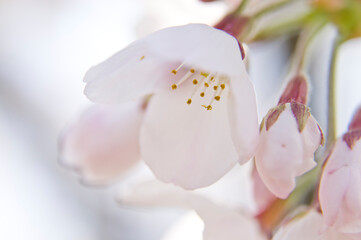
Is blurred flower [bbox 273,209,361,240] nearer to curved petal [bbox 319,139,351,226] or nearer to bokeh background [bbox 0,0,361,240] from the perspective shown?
curved petal [bbox 319,139,351,226]

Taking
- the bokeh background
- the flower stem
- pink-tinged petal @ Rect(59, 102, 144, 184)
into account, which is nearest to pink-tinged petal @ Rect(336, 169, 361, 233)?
the flower stem

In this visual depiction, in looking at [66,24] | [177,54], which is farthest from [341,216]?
[66,24]

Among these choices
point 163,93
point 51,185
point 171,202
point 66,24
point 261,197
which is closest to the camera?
point 163,93

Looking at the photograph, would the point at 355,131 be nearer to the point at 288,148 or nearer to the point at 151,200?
the point at 288,148

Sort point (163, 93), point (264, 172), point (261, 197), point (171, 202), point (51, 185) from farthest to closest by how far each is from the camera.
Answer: point (51, 185) < point (171, 202) < point (261, 197) < point (163, 93) < point (264, 172)

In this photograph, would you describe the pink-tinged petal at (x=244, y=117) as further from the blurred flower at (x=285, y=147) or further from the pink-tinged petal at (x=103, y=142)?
the pink-tinged petal at (x=103, y=142)

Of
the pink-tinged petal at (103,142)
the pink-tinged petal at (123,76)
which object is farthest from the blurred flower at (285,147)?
the pink-tinged petal at (103,142)

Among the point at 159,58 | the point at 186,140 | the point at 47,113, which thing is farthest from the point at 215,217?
the point at 47,113
